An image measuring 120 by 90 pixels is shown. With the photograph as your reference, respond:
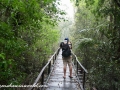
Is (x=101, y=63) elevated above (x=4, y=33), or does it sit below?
below

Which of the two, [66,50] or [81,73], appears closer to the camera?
[66,50]

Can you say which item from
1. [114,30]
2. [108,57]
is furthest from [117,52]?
[114,30]

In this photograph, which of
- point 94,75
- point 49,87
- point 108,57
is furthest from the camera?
point 108,57

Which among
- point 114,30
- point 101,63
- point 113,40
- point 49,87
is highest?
point 114,30

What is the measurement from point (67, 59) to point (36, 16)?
11.6 ft

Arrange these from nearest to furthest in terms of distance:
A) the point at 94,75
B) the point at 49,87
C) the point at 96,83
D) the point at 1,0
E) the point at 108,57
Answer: the point at 1,0 → the point at 49,87 → the point at 96,83 → the point at 94,75 → the point at 108,57

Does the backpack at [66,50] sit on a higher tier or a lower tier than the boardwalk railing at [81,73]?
higher

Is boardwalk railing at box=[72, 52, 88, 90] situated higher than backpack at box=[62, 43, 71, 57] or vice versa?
backpack at box=[62, 43, 71, 57]

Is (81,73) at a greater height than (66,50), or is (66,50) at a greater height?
(66,50)

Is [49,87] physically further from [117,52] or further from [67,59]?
[117,52]

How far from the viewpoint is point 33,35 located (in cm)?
1088

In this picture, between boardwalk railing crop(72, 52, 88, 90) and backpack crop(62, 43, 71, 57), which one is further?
backpack crop(62, 43, 71, 57)

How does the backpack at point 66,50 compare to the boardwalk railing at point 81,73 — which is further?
the backpack at point 66,50

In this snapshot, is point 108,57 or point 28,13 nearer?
point 28,13
